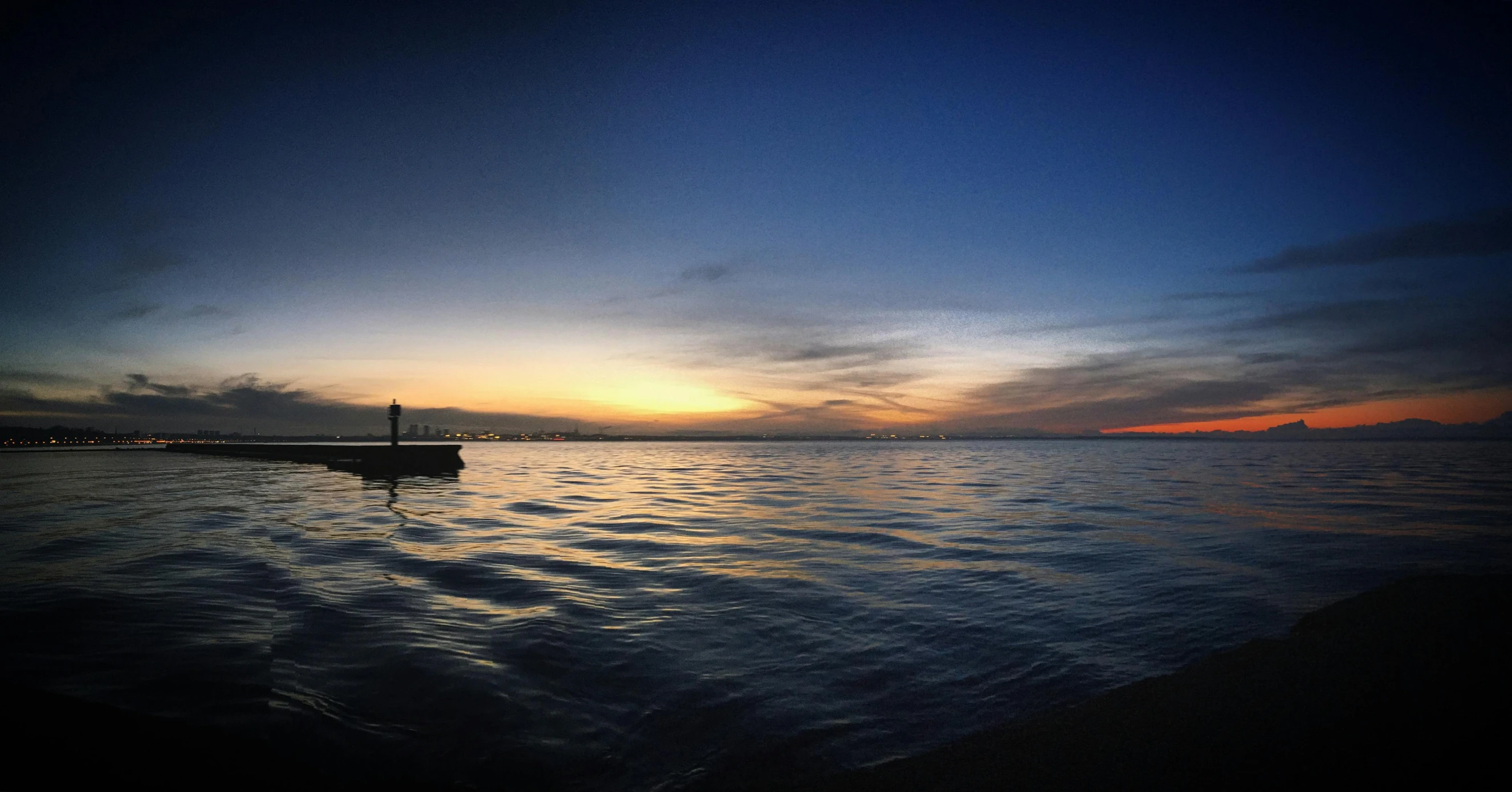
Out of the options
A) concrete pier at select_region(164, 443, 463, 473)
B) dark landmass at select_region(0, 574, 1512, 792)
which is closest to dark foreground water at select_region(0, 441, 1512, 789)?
dark landmass at select_region(0, 574, 1512, 792)

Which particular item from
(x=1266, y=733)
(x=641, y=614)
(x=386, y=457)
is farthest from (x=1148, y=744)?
(x=386, y=457)

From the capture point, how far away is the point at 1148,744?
12.7 ft

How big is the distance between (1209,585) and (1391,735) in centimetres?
629

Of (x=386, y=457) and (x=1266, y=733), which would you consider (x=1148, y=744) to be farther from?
(x=386, y=457)

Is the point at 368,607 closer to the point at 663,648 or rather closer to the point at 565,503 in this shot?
the point at 663,648

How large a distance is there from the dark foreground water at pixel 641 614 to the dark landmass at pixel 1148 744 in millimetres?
386

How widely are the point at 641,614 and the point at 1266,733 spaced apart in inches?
238

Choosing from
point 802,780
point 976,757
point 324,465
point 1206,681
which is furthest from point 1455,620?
point 324,465

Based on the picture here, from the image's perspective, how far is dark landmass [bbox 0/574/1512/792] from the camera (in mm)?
3307

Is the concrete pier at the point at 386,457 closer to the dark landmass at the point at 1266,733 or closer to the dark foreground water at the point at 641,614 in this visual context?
the dark foreground water at the point at 641,614

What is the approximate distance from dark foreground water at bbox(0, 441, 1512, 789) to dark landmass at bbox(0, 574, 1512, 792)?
1.27 feet

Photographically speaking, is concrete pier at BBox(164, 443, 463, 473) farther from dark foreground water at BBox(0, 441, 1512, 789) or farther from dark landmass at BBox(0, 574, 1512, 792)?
dark landmass at BBox(0, 574, 1512, 792)

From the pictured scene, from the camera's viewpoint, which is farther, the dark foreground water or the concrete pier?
the concrete pier

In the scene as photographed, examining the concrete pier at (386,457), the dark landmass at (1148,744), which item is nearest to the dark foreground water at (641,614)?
the dark landmass at (1148,744)
